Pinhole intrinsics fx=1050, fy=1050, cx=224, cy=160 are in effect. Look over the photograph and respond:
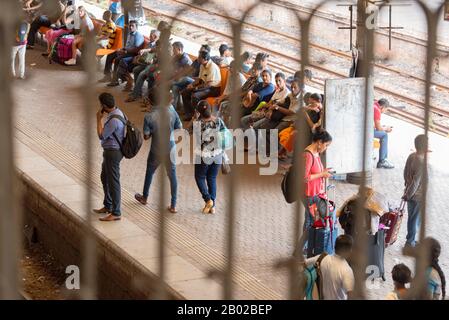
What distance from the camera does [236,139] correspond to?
3.87 m

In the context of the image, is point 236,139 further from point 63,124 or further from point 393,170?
point 63,124

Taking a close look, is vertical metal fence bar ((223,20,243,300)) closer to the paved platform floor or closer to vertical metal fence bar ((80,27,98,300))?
vertical metal fence bar ((80,27,98,300))

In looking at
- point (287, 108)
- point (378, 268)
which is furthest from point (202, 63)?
point (378, 268)

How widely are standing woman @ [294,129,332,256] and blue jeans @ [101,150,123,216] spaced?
5.79 ft

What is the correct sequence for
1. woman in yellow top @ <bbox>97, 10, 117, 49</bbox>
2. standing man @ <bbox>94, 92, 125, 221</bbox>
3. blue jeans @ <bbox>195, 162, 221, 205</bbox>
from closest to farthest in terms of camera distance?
woman in yellow top @ <bbox>97, 10, 117, 49</bbox> → standing man @ <bbox>94, 92, 125, 221</bbox> → blue jeans @ <bbox>195, 162, 221, 205</bbox>

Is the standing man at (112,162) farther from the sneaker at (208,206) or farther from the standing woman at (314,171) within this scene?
the standing woman at (314,171)

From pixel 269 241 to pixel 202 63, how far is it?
7.79 ft

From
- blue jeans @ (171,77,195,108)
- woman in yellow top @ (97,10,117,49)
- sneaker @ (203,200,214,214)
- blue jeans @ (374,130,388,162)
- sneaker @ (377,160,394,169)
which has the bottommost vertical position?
sneaker @ (203,200,214,214)

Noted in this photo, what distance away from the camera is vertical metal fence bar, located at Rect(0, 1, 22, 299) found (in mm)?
3137

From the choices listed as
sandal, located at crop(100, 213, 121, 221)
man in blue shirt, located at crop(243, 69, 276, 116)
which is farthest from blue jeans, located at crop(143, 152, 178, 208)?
man in blue shirt, located at crop(243, 69, 276, 116)

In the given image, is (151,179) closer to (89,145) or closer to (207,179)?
(207,179)

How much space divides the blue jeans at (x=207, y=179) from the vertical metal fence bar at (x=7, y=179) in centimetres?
677
